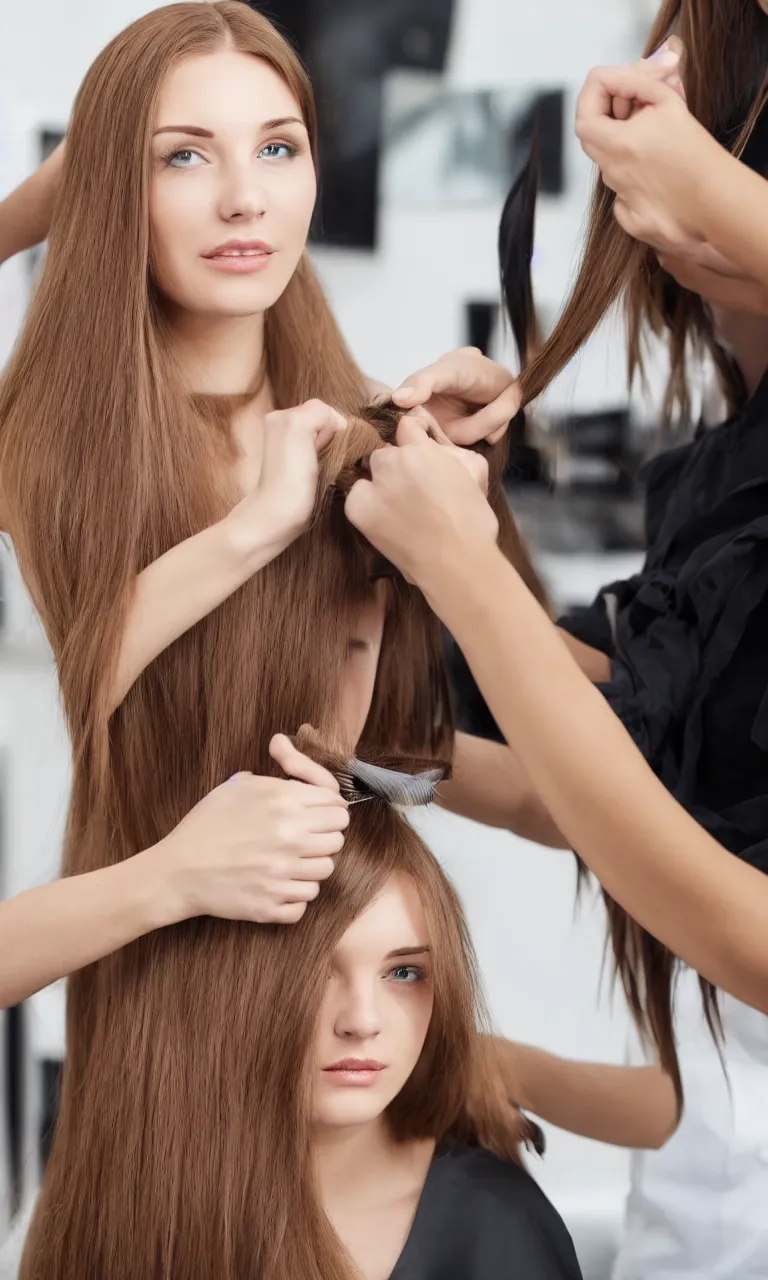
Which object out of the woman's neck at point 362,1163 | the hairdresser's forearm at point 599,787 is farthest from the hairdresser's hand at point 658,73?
the woman's neck at point 362,1163

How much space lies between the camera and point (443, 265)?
1476 mm

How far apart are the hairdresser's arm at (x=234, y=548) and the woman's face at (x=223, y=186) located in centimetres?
9

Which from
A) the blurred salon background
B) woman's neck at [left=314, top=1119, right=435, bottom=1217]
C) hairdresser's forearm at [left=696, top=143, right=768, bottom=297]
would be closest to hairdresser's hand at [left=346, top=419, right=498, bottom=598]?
hairdresser's forearm at [left=696, top=143, right=768, bottom=297]

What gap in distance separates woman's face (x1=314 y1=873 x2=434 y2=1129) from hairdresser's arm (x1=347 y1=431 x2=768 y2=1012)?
0.13 m

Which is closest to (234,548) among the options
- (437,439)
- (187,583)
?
(187,583)

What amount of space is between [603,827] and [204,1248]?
34cm

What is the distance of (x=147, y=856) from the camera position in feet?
2.70

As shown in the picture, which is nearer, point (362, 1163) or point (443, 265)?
point (362, 1163)

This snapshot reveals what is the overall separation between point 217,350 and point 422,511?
0.73ft

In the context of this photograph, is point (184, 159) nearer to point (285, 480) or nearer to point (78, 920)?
point (285, 480)

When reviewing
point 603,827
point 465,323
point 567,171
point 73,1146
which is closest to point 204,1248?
point 73,1146

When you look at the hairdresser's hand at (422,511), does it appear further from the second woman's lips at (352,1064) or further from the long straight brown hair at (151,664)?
the second woman's lips at (352,1064)

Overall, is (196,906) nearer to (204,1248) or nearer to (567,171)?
(204,1248)

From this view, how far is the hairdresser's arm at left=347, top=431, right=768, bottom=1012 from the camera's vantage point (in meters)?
0.77
